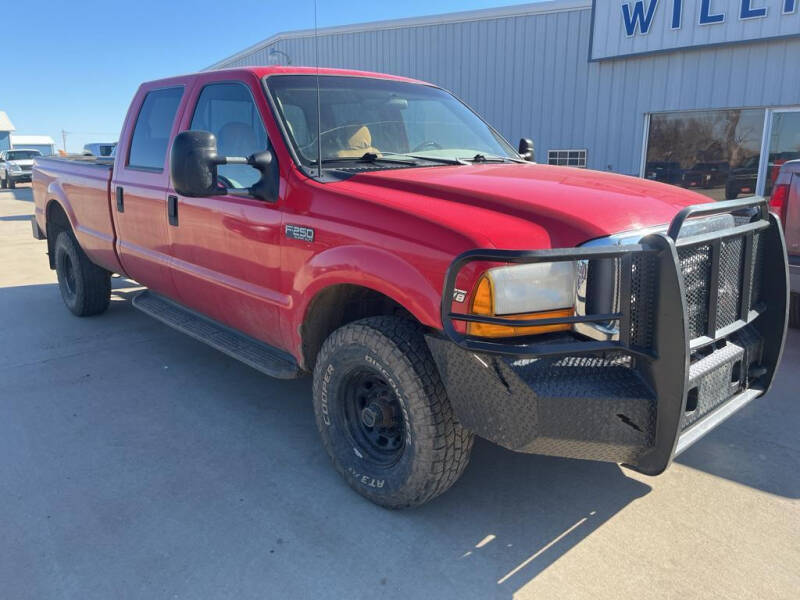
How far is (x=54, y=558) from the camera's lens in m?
2.51

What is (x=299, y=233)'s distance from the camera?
2.99 m

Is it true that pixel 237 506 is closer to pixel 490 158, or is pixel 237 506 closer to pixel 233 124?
pixel 233 124

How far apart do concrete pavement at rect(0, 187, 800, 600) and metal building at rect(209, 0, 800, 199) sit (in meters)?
7.68

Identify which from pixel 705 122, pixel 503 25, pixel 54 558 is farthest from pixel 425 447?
pixel 503 25

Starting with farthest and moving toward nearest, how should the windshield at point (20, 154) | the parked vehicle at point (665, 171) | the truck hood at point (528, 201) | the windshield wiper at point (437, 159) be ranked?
1. the windshield at point (20, 154)
2. the parked vehicle at point (665, 171)
3. the windshield wiper at point (437, 159)
4. the truck hood at point (528, 201)

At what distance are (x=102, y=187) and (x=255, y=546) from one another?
345 centimetres

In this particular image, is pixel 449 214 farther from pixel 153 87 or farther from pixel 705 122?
pixel 705 122

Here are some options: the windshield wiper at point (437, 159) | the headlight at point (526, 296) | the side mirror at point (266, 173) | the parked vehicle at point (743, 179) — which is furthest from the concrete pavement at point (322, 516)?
the parked vehicle at point (743, 179)

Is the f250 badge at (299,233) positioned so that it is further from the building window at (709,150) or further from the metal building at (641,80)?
the building window at (709,150)

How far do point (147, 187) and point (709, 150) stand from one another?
9917 mm

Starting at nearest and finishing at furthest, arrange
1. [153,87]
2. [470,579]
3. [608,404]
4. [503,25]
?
1. [608,404]
2. [470,579]
3. [153,87]
4. [503,25]

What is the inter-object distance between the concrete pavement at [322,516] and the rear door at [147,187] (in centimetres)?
98

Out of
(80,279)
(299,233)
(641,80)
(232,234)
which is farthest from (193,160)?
(641,80)

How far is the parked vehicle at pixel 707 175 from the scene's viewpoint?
10.9 m
